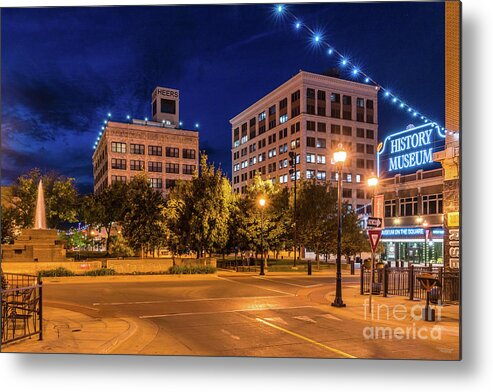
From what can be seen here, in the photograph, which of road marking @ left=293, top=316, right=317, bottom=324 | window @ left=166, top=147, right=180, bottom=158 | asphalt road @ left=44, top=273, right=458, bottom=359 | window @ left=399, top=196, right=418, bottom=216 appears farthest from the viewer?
window @ left=166, top=147, right=180, bottom=158

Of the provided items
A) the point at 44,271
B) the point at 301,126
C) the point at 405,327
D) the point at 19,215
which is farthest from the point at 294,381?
the point at 301,126

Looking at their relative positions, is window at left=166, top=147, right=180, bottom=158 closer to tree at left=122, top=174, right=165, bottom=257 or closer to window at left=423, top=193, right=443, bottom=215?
window at left=423, top=193, right=443, bottom=215

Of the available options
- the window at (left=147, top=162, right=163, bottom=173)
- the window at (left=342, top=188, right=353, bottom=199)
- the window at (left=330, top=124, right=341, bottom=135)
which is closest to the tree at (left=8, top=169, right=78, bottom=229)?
the window at (left=147, top=162, right=163, bottom=173)

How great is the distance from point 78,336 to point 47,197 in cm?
4501

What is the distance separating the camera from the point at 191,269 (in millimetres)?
28609

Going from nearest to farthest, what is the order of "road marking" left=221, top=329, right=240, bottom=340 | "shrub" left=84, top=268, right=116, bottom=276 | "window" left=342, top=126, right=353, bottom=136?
Answer: "road marking" left=221, top=329, right=240, bottom=340 < "shrub" left=84, top=268, right=116, bottom=276 < "window" left=342, top=126, right=353, bottom=136

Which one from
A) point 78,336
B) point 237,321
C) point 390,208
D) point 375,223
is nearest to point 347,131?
point 390,208

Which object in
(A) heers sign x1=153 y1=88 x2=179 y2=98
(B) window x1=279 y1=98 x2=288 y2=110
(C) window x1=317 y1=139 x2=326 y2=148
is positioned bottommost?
(C) window x1=317 y1=139 x2=326 y2=148

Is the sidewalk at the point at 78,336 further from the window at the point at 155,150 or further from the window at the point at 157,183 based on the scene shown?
the window at the point at 155,150

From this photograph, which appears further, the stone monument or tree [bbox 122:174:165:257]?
tree [bbox 122:174:165:257]

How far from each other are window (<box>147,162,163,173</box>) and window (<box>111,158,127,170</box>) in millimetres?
4653

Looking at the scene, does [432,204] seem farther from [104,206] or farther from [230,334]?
[230,334]

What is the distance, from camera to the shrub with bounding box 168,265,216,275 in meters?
28.2

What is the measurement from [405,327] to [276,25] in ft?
36.8
